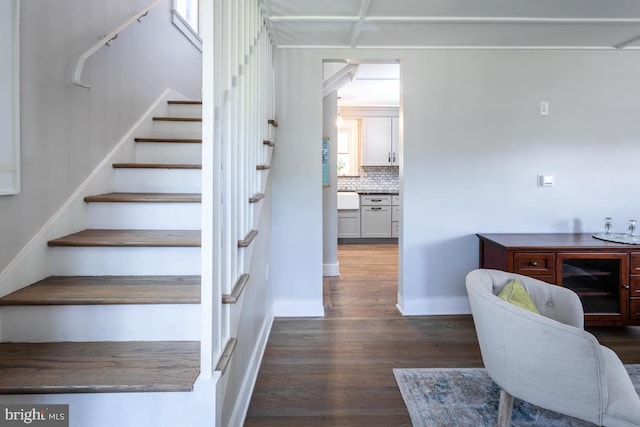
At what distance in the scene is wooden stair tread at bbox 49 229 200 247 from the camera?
1.74 meters

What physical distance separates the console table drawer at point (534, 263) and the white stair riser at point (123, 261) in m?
2.24

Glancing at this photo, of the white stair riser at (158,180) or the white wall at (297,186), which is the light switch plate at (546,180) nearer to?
the white wall at (297,186)

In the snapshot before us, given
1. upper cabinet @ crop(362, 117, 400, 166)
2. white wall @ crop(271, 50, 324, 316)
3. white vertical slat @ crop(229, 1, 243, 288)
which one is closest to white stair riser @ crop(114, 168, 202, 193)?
white vertical slat @ crop(229, 1, 243, 288)

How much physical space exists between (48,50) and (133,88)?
2.94ft

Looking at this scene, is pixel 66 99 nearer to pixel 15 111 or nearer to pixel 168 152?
pixel 15 111

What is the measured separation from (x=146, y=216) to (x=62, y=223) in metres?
0.39

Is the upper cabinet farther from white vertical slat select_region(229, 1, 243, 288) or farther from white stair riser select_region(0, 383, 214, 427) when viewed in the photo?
white stair riser select_region(0, 383, 214, 427)

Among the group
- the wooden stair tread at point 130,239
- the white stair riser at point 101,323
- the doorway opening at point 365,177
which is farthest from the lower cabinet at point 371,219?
the white stair riser at point 101,323

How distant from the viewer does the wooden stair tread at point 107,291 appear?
1480mm

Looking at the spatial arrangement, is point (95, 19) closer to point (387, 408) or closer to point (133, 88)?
point (133, 88)

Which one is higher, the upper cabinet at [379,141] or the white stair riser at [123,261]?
the upper cabinet at [379,141]

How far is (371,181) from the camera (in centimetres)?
729

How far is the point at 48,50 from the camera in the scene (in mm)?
1759

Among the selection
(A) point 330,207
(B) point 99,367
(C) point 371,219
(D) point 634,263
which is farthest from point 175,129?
(C) point 371,219
